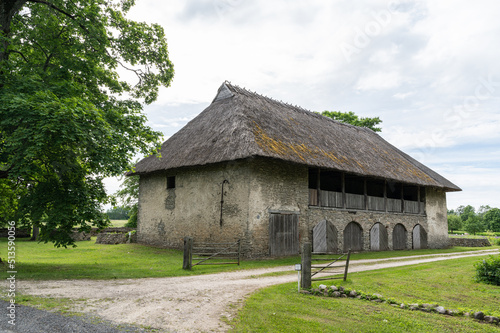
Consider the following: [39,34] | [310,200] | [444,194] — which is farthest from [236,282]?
[444,194]

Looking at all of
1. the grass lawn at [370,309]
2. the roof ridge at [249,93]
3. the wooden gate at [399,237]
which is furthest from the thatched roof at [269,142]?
the grass lawn at [370,309]

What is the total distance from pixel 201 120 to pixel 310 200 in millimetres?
8237

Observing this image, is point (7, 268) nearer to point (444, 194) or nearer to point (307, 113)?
point (307, 113)

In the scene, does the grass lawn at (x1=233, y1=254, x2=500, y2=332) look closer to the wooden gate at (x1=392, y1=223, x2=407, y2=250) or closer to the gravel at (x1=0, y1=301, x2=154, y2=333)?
the gravel at (x1=0, y1=301, x2=154, y2=333)

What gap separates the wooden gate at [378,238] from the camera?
21.5 meters

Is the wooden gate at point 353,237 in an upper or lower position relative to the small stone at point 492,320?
upper

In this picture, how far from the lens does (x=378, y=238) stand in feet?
71.1

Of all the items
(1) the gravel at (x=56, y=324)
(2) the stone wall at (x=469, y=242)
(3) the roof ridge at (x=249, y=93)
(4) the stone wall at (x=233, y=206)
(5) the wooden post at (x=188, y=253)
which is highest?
(3) the roof ridge at (x=249, y=93)

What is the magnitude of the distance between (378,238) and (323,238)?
5363 millimetres

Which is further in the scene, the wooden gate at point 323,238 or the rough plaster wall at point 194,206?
the wooden gate at point 323,238

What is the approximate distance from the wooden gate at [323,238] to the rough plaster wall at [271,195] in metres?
0.72

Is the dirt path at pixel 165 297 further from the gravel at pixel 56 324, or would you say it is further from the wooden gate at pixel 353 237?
the wooden gate at pixel 353 237

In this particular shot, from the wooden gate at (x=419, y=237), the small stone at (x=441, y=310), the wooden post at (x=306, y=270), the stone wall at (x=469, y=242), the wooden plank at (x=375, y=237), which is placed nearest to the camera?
the small stone at (x=441, y=310)

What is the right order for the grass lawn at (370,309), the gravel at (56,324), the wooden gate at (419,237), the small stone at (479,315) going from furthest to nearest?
the wooden gate at (419,237), the small stone at (479,315), the grass lawn at (370,309), the gravel at (56,324)
